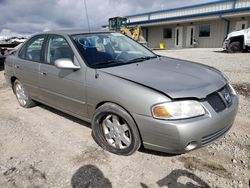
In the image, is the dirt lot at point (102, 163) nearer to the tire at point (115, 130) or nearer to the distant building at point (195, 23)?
the tire at point (115, 130)

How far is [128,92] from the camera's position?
2.63 m

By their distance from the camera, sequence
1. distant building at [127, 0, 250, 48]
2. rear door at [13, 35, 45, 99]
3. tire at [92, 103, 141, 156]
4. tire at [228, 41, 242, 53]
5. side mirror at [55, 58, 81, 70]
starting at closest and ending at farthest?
1. tire at [92, 103, 141, 156]
2. side mirror at [55, 58, 81, 70]
3. rear door at [13, 35, 45, 99]
4. tire at [228, 41, 242, 53]
5. distant building at [127, 0, 250, 48]

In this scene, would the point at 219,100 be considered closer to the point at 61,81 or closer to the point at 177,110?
the point at 177,110

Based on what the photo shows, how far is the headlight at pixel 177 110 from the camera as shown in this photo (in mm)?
2422

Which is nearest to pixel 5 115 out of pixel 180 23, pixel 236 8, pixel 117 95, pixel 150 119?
pixel 117 95

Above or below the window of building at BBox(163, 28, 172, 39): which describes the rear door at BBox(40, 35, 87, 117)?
below

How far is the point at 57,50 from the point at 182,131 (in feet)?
7.92

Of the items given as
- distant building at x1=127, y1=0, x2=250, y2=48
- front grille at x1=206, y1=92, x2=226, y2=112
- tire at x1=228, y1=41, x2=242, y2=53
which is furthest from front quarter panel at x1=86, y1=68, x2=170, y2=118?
distant building at x1=127, y1=0, x2=250, y2=48

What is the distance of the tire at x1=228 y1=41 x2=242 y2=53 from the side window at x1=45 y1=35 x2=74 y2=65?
13560 millimetres

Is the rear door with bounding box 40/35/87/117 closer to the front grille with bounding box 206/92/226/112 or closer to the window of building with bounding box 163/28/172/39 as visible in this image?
the front grille with bounding box 206/92/226/112

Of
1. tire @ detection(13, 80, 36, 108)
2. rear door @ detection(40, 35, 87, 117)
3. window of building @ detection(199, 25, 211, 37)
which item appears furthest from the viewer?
window of building @ detection(199, 25, 211, 37)

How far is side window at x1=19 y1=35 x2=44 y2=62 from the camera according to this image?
4070 mm

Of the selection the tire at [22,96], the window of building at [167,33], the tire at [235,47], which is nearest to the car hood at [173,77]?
the tire at [22,96]

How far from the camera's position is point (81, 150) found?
315cm
